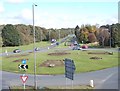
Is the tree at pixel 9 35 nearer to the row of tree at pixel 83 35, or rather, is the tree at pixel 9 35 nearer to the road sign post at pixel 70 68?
the row of tree at pixel 83 35

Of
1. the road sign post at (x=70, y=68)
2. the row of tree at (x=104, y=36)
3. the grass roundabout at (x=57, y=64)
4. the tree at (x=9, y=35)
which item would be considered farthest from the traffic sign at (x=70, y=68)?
the tree at (x=9, y=35)

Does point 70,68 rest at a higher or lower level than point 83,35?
lower

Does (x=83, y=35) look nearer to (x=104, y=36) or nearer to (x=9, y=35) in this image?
(x=104, y=36)

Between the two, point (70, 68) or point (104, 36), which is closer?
point (70, 68)

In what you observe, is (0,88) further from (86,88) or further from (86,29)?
(86,29)

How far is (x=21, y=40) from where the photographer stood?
356ft

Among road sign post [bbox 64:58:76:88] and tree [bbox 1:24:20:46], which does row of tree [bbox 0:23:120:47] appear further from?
road sign post [bbox 64:58:76:88]

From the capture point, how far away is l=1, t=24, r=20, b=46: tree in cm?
10200

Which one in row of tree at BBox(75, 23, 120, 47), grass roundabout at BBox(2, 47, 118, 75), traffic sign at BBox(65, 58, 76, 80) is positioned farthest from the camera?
row of tree at BBox(75, 23, 120, 47)

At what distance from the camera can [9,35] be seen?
102125 millimetres

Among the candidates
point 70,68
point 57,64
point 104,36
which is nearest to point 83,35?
point 104,36

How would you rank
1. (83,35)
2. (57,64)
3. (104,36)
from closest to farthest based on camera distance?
1. (57,64)
2. (104,36)
3. (83,35)

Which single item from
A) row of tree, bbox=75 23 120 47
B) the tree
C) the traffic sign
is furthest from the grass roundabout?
the tree

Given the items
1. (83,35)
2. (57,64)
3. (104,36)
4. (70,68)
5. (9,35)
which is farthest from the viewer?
(83,35)
